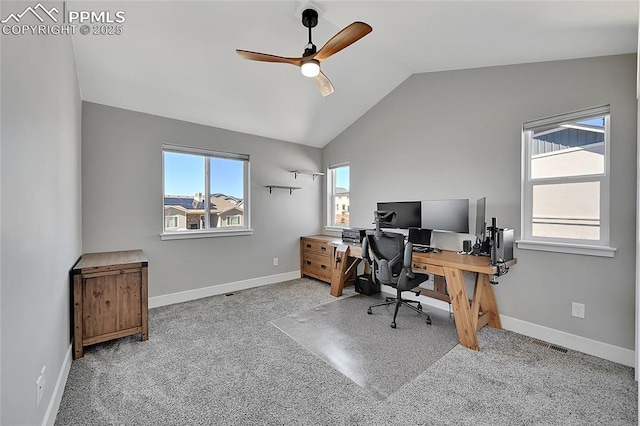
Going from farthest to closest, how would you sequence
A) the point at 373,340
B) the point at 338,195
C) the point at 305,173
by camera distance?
the point at 338,195, the point at 305,173, the point at 373,340

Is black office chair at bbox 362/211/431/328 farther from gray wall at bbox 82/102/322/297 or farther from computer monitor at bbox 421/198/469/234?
gray wall at bbox 82/102/322/297

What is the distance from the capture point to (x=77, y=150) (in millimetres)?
2648

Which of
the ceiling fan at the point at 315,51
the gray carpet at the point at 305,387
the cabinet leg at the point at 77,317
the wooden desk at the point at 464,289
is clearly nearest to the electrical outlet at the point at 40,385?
A: the gray carpet at the point at 305,387

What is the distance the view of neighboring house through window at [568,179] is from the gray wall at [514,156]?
84mm

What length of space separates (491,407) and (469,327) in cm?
81

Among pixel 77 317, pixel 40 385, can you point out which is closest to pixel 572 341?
pixel 40 385

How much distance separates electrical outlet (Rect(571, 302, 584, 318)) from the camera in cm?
238

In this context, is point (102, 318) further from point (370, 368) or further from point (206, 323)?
point (370, 368)

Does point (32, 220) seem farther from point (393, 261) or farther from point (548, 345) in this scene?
point (548, 345)

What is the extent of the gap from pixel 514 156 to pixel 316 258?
9.76ft

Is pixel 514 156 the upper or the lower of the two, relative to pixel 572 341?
upper

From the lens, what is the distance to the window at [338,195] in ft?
15.8

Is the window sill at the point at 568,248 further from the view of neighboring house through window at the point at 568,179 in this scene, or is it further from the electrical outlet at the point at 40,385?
the electrical outlet at the point at 40,385

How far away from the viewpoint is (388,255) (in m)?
3.00
